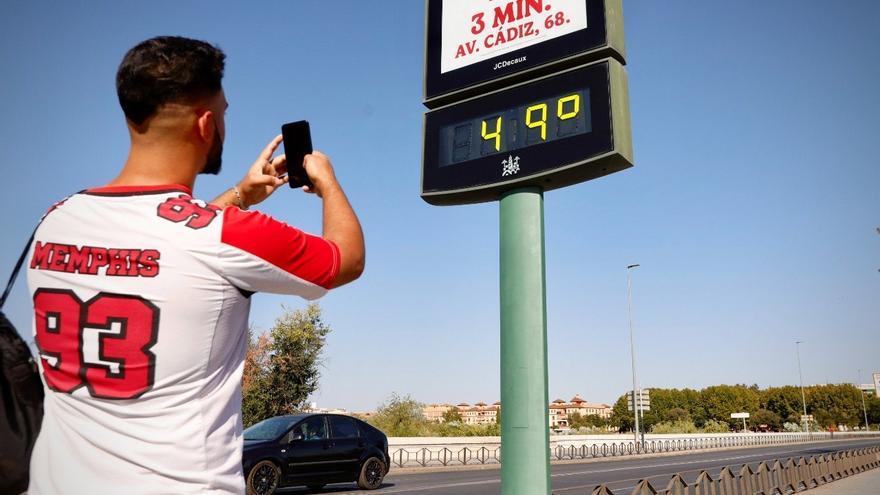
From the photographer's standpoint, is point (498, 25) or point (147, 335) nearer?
point (147, 335)

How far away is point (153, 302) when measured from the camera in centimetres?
139

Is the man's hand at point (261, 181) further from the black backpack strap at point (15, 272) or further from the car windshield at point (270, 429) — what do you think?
the car windshield at point (270, 429)

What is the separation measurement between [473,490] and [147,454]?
1670 cm

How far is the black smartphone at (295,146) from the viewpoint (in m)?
1.98

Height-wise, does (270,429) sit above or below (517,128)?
below

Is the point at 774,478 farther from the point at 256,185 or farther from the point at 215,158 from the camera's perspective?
the point at 215,158

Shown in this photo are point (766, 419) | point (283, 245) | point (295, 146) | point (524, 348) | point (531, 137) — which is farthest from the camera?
point (766, 419)

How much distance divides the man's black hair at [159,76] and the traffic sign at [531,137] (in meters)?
5.22

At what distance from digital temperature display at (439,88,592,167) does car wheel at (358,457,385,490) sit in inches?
399

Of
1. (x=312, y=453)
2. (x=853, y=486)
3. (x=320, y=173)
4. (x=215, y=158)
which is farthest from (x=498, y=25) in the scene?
(x=853, y=486)

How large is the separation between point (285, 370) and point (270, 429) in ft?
61.6

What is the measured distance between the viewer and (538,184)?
704cm

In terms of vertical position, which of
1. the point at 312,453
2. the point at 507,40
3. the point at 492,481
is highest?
the point at 507,40

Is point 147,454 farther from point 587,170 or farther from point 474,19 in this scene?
point 474,19
